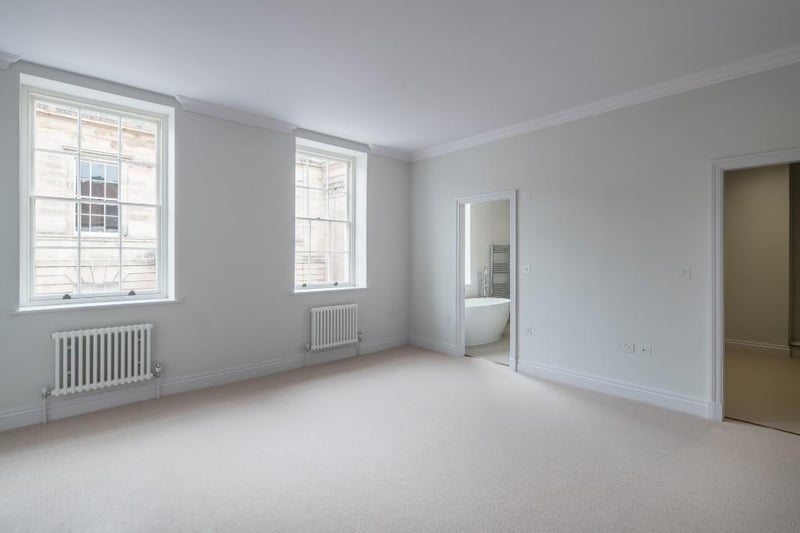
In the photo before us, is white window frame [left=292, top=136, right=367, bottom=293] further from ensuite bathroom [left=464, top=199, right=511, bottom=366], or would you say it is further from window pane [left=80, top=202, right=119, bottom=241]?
window pane [left=80, top=202, right=119, bottom=241]

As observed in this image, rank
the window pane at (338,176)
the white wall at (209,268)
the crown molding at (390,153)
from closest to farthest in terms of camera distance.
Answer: the white wall at (209,268) → the window pane at (338,176) → the crown molding at (390,153)

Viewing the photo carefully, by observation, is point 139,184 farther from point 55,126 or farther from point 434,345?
point 434,345

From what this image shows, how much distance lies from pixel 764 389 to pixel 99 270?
21.8 ft

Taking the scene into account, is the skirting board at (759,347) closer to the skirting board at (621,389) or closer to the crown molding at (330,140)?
the skirting board at (621,389)

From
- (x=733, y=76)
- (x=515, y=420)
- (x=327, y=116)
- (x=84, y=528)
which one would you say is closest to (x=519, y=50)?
(x=733, y=76)

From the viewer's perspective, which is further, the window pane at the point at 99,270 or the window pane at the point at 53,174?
the window pane at the point at 99,270

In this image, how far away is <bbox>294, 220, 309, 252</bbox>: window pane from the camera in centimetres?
514

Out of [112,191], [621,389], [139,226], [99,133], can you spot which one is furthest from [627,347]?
[99,133]

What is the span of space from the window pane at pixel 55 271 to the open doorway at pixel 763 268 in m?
7.15

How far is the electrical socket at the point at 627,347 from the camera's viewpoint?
3848 mm

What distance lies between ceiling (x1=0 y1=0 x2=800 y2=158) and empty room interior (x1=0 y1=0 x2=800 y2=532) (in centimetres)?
2

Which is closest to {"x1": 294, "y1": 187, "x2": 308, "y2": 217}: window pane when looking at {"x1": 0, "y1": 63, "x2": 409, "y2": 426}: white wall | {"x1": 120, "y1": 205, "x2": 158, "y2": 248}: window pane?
{"x1": 0, "y1": 63, "x2": 409, "y2": 426}: white wall

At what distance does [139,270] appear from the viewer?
3.96m

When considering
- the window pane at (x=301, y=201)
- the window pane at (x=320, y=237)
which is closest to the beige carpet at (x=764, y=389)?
the window pane at (x=320, y=237)
